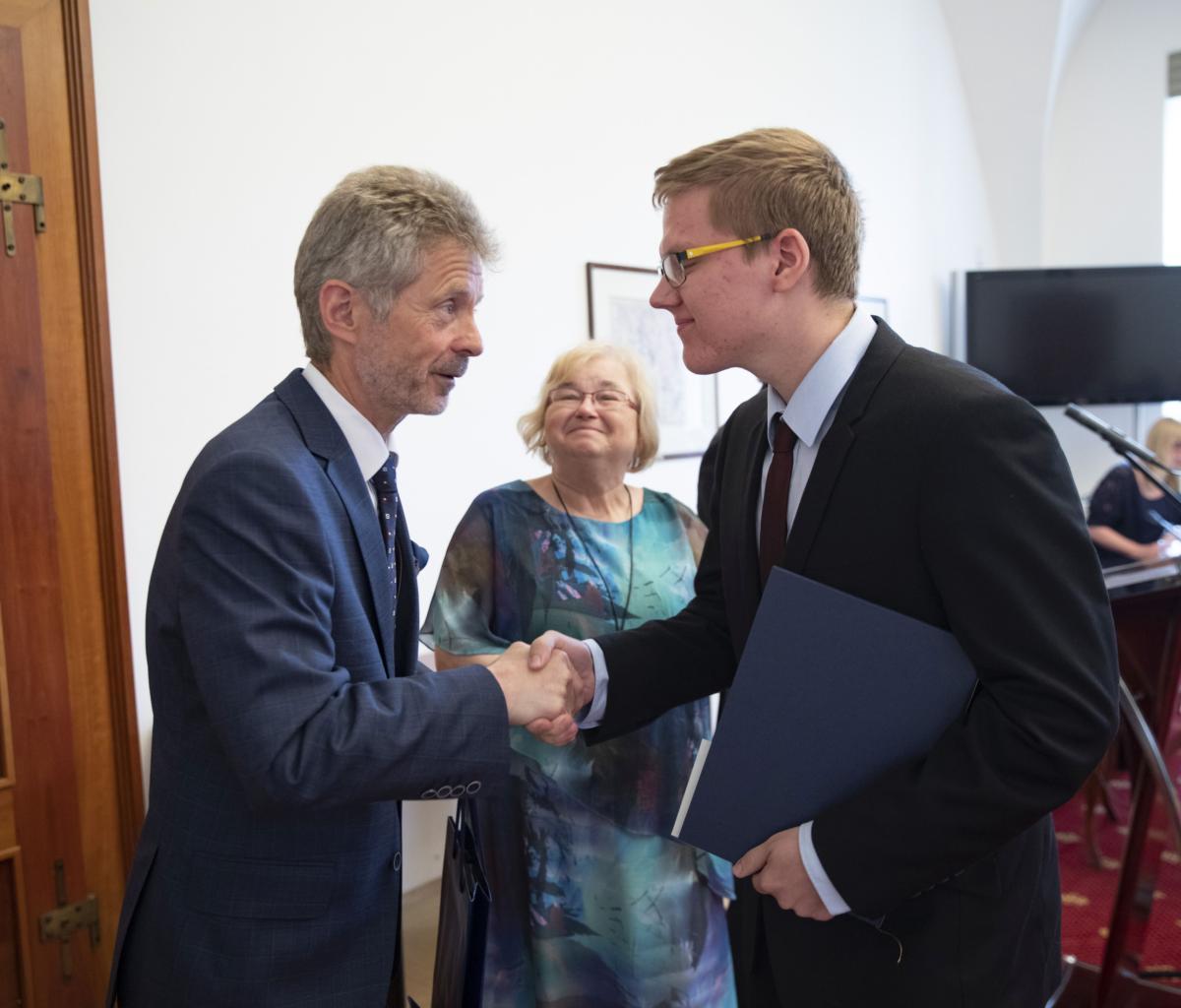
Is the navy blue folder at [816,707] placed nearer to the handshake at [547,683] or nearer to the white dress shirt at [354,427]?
the handshake at [547,683]

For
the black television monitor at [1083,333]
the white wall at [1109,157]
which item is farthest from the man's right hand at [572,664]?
the white wall at [1109,157]

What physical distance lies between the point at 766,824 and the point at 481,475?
86.0 inches

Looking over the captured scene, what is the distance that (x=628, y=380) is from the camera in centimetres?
241

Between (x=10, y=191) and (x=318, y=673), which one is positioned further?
(x=10, y=191)

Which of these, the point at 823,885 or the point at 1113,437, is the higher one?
the point at 1113,437

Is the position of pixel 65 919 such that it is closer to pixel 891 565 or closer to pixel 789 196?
pixel 891 565

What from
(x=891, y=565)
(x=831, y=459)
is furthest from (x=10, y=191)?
(x=891, y=565)

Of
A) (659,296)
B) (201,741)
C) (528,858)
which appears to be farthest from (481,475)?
(201,741)

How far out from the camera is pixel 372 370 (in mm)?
1413

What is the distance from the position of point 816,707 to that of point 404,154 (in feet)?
7.81

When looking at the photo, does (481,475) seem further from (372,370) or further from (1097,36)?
(1097,36)

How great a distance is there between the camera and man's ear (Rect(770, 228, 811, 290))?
4.67ft

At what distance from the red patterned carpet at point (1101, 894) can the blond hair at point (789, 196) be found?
1.99 m

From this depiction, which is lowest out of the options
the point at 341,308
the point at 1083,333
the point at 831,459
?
the point at 831,459
